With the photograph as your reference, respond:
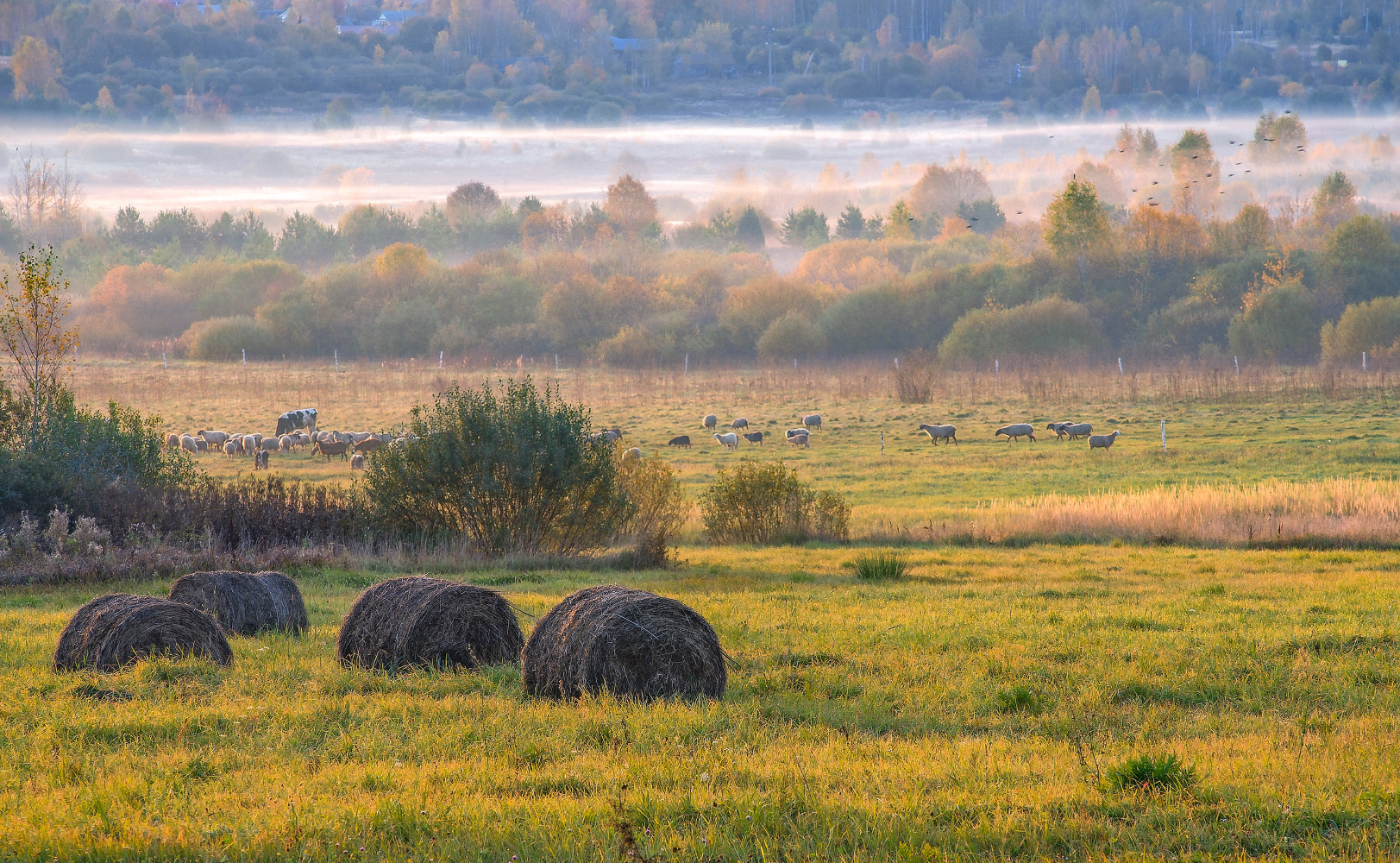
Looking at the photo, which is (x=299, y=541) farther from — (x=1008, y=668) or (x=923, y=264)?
(x=923, y=264)

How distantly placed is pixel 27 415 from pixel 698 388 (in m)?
42.6

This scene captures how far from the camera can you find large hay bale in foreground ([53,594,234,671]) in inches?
399

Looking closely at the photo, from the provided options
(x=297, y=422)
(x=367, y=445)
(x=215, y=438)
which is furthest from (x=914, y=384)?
(x=215, y=438)

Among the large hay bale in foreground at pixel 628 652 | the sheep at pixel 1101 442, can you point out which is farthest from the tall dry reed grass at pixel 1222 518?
the large hay bale in foreground at pixel 628 652

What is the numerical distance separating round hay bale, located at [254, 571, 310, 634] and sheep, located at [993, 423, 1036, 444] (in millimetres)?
31283

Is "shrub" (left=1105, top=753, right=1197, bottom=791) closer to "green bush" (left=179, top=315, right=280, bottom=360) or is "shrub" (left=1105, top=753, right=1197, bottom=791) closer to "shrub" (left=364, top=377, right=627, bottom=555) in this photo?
"shrub" (left=364, top=377, right=627, bottom=555)

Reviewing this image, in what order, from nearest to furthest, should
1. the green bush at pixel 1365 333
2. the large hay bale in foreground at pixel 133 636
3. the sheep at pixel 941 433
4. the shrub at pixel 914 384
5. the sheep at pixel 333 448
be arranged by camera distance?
the large hay bale in foreground at pixel 133 636 < the sheep at pixel 333 448 < the sheep at pixel 941 433 < the shrub at pixel 914 384 < the green bush at pixel 1365 333

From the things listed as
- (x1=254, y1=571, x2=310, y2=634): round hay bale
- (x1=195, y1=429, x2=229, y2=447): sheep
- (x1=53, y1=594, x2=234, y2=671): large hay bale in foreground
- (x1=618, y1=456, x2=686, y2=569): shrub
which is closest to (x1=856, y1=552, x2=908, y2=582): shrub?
(x1=618, y1=456, x2=686, y2=569): shrub

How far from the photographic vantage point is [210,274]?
352 ft

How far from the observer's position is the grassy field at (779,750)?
581 cm

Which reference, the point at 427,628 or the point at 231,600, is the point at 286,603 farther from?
the point at 427,628

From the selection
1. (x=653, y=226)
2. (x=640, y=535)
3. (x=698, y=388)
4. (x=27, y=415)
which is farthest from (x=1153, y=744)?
(x=653, y=226)

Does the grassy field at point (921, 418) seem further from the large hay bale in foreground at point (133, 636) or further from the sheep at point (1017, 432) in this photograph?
the large hay bale in foreground at point (133, 636)

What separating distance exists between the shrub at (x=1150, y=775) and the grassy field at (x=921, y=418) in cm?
1667
